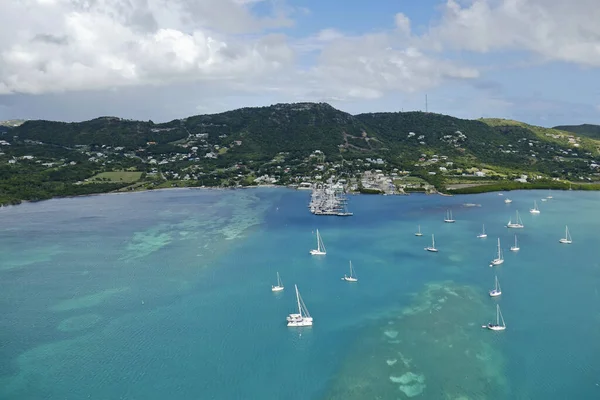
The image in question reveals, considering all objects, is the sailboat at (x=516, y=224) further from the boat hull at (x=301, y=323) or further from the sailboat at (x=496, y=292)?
the boat hull at (x=301, y=323)

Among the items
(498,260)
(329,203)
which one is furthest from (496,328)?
(329,203)

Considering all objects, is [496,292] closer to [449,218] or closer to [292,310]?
[292,310]

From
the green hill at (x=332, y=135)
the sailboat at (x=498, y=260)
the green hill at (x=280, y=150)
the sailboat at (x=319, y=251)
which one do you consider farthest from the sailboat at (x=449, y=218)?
the green hill at (x=332, y=135)

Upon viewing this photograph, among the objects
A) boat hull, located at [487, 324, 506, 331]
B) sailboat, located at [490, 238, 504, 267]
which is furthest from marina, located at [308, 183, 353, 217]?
boat hull, located at [487, 324, 506, 331]

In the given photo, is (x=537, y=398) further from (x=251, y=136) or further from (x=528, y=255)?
(x=251, y=136)

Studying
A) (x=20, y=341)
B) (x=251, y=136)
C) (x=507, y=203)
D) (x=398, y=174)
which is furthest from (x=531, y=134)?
(x=20, y=341)

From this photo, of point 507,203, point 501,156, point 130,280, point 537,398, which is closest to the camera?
point 537,398

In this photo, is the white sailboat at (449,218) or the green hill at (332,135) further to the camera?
the green hill at (332,135)

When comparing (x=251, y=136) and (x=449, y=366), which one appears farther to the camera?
(x=251, y=136)

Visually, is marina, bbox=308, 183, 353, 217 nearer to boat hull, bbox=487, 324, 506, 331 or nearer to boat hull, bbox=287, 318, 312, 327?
boat hull, bbox=287, 318, 312, 327
